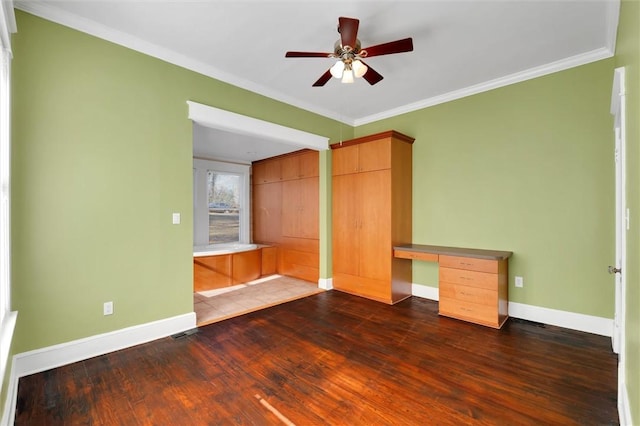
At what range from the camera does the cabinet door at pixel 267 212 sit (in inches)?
229

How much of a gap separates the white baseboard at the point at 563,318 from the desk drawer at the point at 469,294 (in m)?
0.52

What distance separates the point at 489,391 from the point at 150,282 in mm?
2946

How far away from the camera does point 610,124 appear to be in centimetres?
271

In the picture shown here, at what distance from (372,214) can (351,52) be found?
2162mm

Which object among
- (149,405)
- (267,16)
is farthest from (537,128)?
(149,405)

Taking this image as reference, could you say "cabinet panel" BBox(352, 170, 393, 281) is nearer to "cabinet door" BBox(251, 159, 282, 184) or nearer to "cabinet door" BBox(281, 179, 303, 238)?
"cabinet door" BBox(281, 179, 303, 238)

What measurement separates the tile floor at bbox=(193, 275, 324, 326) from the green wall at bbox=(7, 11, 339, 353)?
0.57 meters

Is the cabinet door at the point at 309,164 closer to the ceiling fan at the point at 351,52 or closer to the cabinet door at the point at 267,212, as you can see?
the cabinet door at the point at 267,212

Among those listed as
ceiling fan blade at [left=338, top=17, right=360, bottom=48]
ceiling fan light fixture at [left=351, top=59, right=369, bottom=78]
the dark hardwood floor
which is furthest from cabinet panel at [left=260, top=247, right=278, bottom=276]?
ceiling fan blade at [left=338, top=17, right=360, bottom=48]

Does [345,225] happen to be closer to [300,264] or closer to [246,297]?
[300,264]

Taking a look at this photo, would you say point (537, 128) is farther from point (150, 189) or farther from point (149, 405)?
point (149, 405)

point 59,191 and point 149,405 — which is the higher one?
point 59,191

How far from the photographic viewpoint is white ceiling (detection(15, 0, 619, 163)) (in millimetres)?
2176

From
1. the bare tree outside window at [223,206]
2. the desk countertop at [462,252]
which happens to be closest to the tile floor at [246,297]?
the desk countertop at [462,252]
